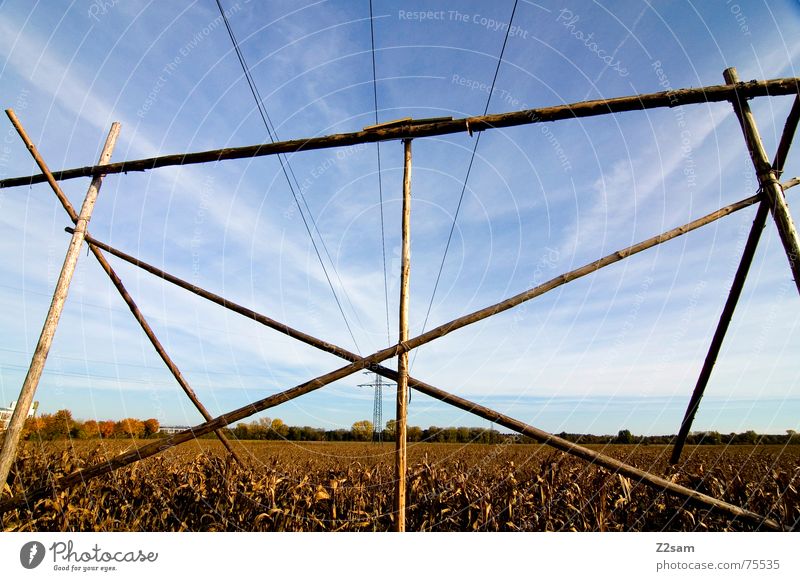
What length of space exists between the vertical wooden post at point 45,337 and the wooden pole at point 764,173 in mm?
10882

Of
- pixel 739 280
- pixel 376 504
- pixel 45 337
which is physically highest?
pixel 739 280

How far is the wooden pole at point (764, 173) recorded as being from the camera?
477 cm

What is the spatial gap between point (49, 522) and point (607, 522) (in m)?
10.0

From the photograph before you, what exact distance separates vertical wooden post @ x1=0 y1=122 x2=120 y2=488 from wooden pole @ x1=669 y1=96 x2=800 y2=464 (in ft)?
34.8

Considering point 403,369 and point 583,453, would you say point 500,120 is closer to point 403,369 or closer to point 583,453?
point 403,369

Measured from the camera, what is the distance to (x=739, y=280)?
5383 mm
